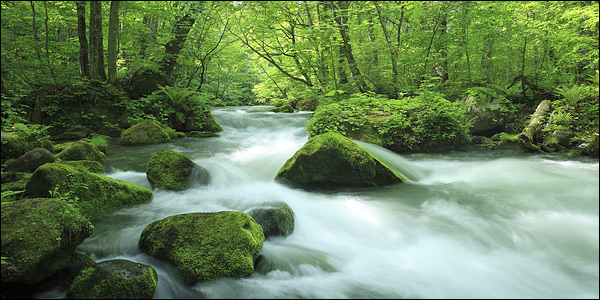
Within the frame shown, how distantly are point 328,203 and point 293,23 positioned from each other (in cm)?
922

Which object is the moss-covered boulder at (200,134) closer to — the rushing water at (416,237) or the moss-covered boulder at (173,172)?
the rushing water at (416,237)

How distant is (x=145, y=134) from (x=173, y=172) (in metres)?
4.48

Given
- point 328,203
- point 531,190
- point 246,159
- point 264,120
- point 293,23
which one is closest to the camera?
point 531,190

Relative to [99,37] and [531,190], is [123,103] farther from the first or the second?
[531,190]

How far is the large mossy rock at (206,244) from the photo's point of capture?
2.66m

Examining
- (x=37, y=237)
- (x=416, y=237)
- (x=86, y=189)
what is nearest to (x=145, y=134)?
(x=86, y=189)

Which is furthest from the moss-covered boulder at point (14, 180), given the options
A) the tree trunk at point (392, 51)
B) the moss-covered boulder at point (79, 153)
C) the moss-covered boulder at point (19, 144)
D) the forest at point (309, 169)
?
the tree trunk at point (392, 51)

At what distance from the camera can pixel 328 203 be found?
15.1ft

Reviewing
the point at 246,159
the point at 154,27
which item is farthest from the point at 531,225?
the point at 154,27

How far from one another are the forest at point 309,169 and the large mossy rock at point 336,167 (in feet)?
0.11

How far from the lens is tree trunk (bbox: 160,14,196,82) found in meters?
9.51

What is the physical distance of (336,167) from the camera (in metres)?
5.17

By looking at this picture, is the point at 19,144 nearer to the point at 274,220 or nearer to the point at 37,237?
the point at 37,237

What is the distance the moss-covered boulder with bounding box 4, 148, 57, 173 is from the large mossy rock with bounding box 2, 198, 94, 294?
2.76 m
